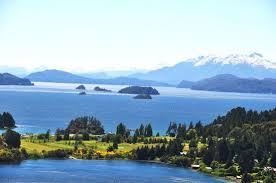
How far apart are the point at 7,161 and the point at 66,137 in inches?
622

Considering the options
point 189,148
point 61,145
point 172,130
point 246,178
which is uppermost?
point 172,130

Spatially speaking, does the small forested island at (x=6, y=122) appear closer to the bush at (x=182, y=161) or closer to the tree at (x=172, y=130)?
the tree at (x=172, y=130)

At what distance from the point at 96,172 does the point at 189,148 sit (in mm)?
16631

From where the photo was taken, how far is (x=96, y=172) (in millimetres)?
59844

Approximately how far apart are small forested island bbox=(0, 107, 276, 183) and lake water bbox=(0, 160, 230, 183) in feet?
7.25

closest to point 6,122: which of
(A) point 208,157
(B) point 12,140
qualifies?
(B) point 12,140

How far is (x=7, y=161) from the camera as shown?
6344 centimetres

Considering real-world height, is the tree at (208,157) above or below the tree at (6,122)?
below

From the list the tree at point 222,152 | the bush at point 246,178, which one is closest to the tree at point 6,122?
the tree at point 222,152

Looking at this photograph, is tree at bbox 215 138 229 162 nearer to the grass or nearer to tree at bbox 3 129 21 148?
the grass

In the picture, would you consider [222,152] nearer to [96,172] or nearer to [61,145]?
[96,172]

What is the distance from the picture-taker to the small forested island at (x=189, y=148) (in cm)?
6316

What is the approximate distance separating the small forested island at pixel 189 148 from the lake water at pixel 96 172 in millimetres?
2209

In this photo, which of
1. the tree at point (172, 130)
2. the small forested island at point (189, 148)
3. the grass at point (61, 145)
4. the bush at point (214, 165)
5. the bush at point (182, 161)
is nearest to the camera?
the small forested island at point (189, 148)
